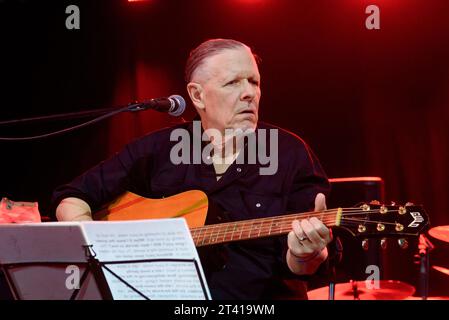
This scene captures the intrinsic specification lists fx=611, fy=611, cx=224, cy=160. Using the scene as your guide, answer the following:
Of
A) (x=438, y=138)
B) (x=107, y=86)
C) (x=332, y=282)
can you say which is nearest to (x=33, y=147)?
(x=107, y=86)

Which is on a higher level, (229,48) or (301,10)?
(301,10)

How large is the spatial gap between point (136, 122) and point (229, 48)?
5.45ft

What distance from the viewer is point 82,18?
400 cm

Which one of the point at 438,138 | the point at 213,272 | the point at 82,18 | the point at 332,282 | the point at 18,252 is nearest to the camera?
the point at 18,252

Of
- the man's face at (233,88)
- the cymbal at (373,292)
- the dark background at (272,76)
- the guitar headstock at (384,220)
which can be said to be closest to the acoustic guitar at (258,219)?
the guitar headstock at (384,220)

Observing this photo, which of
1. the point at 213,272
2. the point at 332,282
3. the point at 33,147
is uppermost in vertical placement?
the point at 33,147

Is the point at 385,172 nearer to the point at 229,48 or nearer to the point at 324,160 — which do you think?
the point at 324,160

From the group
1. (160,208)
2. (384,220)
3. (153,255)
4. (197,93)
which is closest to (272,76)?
(197,93)

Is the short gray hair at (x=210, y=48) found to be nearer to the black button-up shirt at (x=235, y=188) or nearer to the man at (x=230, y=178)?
the man at (x=230, y=178)

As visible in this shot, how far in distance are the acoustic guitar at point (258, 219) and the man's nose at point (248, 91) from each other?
0.44 metres

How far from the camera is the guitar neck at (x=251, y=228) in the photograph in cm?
202

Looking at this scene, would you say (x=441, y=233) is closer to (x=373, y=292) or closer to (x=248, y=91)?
(x=373, y=292)

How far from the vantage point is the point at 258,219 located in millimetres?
2150

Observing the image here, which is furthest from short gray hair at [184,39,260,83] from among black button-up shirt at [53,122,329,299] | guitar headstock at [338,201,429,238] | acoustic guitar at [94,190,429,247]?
guitar headstock at [338,201,429,238]
